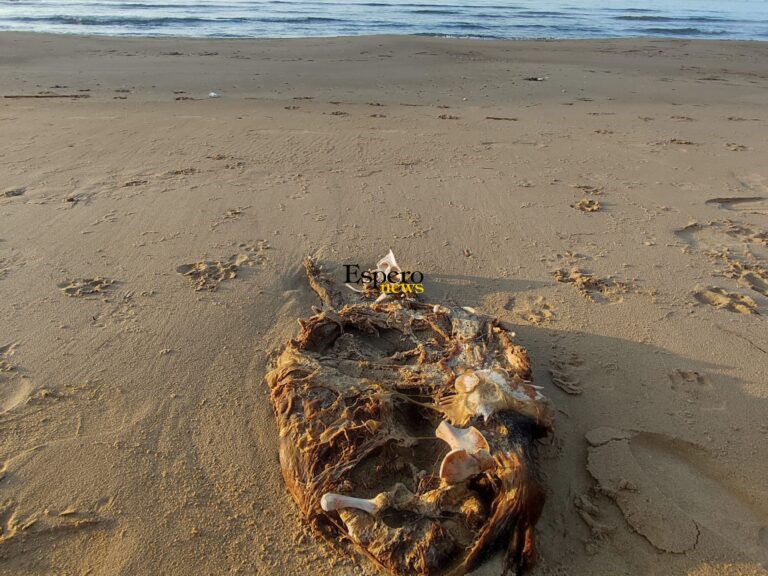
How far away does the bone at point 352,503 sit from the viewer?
178 centimetres

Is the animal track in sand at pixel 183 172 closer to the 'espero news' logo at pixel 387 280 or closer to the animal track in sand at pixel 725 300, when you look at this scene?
the 'espero news' logo at pixel 387 280

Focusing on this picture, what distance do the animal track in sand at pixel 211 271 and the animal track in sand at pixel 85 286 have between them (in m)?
0.45

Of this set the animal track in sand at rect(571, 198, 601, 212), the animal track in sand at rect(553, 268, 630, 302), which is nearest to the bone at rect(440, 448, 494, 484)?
the animal track in sand at rect(553, 268, 630, 302)

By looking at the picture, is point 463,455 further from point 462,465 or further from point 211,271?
point 211,271

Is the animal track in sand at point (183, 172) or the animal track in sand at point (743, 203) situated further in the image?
the animal track in sand at point (183, 172)

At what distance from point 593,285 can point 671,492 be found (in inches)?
64.5

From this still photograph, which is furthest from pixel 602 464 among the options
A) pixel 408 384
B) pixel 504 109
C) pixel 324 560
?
pixel 504 109

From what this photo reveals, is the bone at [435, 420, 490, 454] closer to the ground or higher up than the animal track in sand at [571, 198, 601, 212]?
higher up

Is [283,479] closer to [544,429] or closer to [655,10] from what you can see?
[544,429]

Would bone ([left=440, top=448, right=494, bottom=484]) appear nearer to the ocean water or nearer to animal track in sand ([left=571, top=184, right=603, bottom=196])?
animal track in sand ([left=571, top=184, right=603, bottom=196])

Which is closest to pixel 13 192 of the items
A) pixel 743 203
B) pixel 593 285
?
pixel 593 285

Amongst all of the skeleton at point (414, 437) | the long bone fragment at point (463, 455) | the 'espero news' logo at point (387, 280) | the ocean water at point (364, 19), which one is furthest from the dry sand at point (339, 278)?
the ocean water at point (364, 19)

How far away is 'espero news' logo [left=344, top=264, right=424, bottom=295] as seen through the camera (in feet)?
11.0

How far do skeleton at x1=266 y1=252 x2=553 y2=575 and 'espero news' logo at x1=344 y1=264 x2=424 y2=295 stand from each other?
699 millimetres
